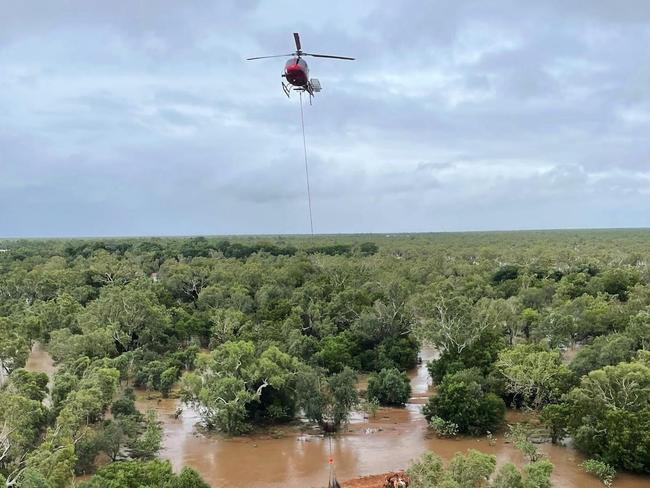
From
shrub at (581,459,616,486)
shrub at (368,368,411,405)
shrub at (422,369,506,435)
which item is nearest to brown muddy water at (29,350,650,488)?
shrub at (581,459,616,486)

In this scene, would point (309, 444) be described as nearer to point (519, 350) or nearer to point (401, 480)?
point (401, 480)

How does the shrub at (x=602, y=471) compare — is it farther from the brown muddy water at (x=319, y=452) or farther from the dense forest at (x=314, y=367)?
the brown muddy water at (x=319, y=452)

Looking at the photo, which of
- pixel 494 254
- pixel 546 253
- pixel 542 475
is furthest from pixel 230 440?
pixel 494 254

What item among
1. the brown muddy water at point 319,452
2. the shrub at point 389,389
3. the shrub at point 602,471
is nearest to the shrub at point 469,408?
the brown muddy water at point 319,452

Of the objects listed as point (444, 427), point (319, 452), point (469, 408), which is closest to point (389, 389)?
point (444, 427)

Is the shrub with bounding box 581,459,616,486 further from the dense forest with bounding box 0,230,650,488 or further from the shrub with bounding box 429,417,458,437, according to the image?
the shrub with bounding box 429,417,458,437

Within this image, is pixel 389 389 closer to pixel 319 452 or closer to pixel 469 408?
pixel 469 408

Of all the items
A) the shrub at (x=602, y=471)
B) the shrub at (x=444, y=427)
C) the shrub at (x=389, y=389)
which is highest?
the shrub at (x=389, y=389)

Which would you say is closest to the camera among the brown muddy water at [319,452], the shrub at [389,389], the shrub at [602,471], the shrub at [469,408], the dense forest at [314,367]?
the dense forest at [314,367]
